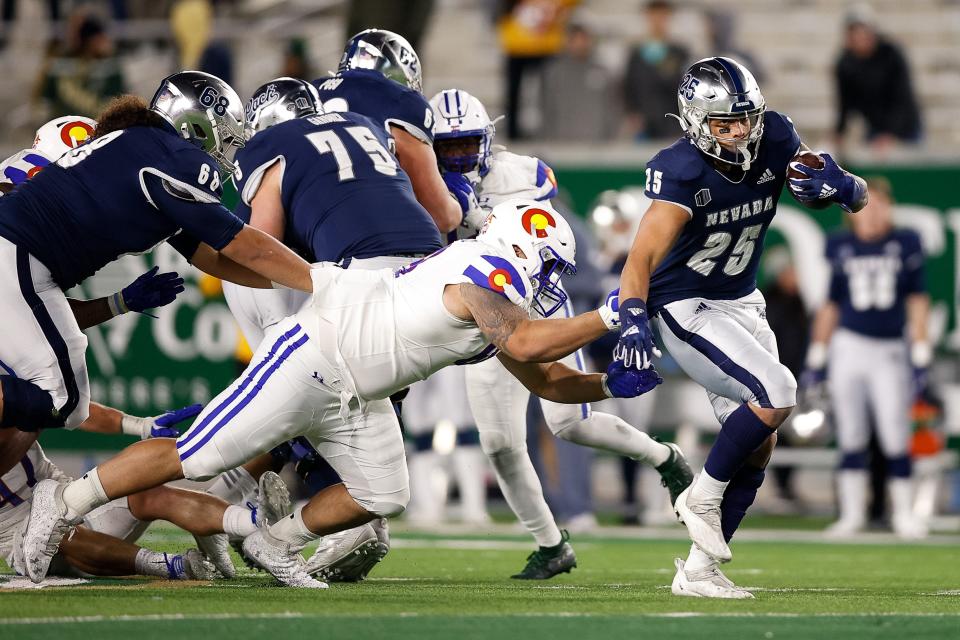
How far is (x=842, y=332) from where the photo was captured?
1066 cm

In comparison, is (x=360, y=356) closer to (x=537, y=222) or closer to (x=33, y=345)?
(x=537, y=222)

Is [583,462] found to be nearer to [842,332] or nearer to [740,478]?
[842,332]

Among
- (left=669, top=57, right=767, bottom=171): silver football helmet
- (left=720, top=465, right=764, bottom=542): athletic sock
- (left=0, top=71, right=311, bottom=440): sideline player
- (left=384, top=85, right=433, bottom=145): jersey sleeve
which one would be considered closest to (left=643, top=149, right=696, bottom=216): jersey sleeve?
(left=669, top=57, right=767, bottom=171): silver football helmet

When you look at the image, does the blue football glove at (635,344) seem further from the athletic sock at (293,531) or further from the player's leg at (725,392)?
the athletic sock at (293,531)

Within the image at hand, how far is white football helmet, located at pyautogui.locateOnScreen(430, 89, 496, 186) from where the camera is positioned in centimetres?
685

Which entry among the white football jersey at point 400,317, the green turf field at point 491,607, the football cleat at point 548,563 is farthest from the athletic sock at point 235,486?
the white football jersey at point 400,317

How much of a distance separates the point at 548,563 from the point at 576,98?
266 inches

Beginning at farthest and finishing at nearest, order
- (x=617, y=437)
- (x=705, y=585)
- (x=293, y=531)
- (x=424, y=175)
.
Result: (x=617, y=437) → (x=424, y=175) → (x=293, y=531) → (x=705, y=585)

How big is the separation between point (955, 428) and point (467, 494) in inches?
142

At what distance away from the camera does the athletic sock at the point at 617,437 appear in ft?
21.8

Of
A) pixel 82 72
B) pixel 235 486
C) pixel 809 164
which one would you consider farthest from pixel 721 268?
pixel 82 72

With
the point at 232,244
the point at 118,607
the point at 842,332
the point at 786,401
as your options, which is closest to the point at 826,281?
the point at 842,332

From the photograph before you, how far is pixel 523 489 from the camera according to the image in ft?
21.8

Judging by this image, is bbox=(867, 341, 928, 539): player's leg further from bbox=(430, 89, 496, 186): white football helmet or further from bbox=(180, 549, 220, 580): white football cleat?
bbox=(180, 549, 220, 580): white football cleat
